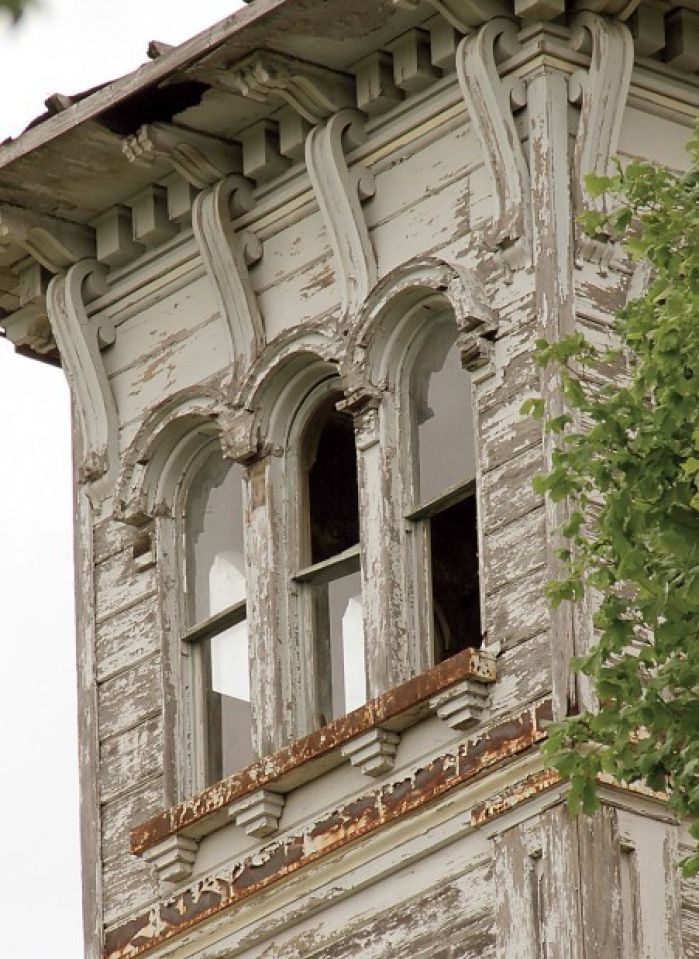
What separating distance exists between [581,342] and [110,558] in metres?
6.30

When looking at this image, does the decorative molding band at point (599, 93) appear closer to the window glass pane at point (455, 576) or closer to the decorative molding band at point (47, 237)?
the window glass pane at point (455, 576)

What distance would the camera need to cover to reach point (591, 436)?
17.0 m

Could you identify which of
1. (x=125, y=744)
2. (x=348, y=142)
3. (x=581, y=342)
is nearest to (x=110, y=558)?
(x=125, y=744)

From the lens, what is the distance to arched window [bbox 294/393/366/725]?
2122 cm

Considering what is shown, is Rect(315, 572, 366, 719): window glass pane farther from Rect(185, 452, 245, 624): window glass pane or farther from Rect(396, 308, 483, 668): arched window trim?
Rect(185, 452, 245, 624): window glass pane

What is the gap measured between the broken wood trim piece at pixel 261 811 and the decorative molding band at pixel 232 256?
2587 millimetres

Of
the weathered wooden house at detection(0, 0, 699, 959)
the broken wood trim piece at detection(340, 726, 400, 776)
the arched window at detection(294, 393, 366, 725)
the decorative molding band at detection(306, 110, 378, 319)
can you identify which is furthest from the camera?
the decorative molding band at detection(306, 110, 378, 319)

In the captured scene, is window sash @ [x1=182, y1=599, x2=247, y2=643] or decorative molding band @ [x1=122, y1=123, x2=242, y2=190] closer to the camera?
window sash @ [x1=182, y1=599, x2=247, y2=643]

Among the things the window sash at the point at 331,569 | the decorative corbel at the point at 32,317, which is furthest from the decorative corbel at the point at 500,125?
the decorative corbel at the point at 32,317

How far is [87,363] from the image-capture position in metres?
23.2

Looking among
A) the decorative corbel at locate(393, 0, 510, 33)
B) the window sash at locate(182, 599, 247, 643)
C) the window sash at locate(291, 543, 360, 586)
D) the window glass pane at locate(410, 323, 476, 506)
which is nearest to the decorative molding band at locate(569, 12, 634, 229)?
the decorative corbel at locate(393, 0, 510, 33)

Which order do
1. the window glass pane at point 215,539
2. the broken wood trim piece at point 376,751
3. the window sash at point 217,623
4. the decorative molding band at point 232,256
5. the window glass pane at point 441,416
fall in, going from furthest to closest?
the window glass pane at point 215,539 < the decorative molding band at point 232,256 < the window sash at point 217,623 < the window glass pane at point 441,416 < the broken wood trim piece at point 376,751

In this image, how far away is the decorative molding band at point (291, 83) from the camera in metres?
21.5

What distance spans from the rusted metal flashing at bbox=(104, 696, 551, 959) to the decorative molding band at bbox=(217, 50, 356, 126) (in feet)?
13.0
